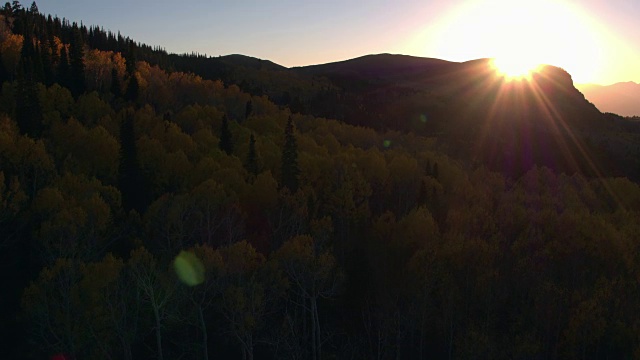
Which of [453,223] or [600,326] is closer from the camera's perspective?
[600,326]

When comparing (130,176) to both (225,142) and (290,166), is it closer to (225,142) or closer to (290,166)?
(225,142)

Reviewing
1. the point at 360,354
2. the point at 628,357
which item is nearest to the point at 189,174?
the point at 360,354

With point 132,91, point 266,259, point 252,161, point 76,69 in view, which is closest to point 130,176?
point 252,161

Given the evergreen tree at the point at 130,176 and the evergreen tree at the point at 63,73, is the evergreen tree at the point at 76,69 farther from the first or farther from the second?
the evergreen tree at the point at 130,176

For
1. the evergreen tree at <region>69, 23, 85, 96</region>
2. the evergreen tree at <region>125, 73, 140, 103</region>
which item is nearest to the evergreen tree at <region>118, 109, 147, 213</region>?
the evergreen tree at <region>69, 23, 85, 96</region>

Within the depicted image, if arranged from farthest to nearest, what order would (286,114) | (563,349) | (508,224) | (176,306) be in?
(286,114), (508,224), (563,349), (176,306)

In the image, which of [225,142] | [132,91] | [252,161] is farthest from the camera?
[132,91]

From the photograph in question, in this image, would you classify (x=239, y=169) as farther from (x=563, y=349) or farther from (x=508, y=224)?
(x=563, y=349)
